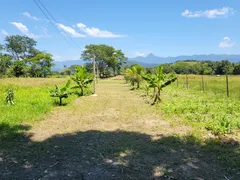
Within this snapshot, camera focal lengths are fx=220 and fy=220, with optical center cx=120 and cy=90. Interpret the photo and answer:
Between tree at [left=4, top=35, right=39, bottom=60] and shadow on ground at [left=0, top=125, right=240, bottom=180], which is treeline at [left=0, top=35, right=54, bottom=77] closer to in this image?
tree at [left=4, top=35, right=39, bottom=60]

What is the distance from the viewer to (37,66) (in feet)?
188

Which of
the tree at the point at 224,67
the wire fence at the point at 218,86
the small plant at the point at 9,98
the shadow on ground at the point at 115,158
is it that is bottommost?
the shadow on ground at the point at 115,158

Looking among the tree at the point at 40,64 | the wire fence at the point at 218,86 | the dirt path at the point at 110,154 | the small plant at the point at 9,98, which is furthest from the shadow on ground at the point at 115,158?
the tree at the point at 40,64

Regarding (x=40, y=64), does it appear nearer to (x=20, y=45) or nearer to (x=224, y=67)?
(x=20, y=45)

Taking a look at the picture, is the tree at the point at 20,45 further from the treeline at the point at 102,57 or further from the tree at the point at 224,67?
the tree at the point at 224,67

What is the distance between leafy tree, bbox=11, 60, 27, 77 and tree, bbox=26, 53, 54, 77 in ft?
10.3

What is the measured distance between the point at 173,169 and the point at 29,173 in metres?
2.70

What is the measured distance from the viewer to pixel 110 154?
500 cm

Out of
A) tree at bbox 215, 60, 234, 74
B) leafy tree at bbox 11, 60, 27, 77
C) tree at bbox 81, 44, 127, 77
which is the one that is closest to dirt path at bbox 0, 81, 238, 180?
leafy tree at bbox 11, 60, 27, 77

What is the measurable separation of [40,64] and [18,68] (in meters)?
7.79

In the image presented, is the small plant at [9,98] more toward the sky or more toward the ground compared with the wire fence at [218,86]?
more toward the sky

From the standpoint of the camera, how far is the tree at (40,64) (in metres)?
56.3

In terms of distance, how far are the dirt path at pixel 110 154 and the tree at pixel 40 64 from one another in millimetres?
52238

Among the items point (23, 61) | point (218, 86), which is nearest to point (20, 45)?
point (23, 61)
